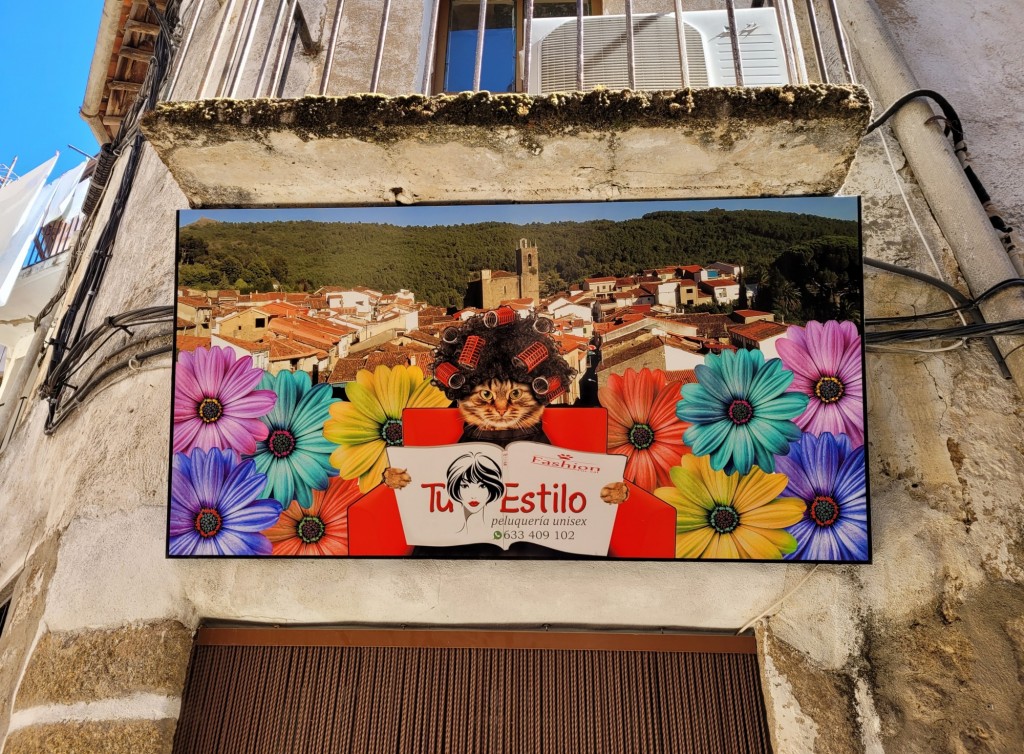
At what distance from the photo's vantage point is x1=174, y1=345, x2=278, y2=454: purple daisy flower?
2844 mm

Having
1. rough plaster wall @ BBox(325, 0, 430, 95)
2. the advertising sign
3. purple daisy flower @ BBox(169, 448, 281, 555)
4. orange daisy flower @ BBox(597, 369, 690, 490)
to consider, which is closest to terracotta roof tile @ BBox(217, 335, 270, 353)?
the advertising sign

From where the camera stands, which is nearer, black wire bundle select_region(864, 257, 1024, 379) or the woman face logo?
the woman face logo

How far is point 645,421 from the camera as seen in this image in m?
2.74

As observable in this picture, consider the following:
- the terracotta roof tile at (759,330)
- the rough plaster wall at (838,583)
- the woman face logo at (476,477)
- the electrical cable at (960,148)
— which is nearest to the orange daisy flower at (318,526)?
the rough plaster wall at (838,583)

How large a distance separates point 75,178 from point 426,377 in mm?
16223

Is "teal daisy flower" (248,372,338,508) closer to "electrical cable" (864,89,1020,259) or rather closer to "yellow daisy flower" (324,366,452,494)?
"yellow daisy flower" (324,366,452,494)

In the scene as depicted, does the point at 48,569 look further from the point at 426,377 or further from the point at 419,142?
the point at 419,142

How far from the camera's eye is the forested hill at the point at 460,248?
2.74 metres

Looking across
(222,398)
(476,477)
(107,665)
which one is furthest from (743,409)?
(107,665)

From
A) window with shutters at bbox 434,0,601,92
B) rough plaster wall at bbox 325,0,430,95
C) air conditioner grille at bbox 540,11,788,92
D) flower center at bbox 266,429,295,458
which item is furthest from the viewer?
rough plaster wall at bbox 325,0,430,95

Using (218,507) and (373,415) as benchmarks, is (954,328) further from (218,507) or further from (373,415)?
Result: (218,507)

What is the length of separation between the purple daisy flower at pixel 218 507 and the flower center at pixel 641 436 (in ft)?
4.96

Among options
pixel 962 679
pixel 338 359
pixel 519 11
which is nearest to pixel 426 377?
pixel 338 359

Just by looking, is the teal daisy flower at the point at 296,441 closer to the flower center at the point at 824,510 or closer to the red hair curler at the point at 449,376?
the red hair curler at the point at 449,376
